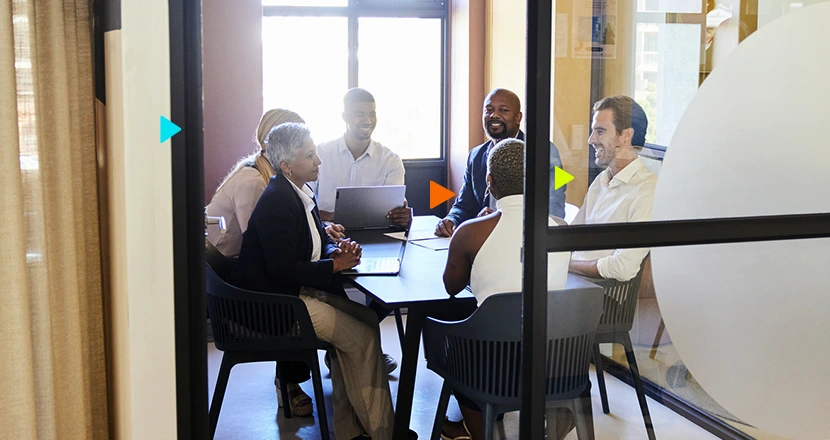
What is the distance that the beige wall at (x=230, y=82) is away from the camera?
5305 millimetres

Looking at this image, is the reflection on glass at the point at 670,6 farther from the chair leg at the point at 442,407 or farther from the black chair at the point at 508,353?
the chair leg at the point at 442,407

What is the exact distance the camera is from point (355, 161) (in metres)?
4.81

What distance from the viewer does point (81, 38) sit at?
70.3 inches

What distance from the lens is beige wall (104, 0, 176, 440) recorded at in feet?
5.27

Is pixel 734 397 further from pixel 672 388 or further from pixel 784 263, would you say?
pixel 784 263

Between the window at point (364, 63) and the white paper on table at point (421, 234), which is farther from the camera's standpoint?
the window at point (364, 63)

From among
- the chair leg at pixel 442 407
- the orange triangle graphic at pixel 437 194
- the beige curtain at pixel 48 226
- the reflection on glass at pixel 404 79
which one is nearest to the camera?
the beige curtain at pixel 48 226

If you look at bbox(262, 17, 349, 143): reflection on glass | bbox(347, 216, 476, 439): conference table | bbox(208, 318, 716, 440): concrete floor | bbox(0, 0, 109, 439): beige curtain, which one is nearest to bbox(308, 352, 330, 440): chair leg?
bbox(347, 216, 476, 439): conference table

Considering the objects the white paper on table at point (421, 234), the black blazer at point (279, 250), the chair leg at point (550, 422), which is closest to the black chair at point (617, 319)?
the chair leg at point (550, 422)

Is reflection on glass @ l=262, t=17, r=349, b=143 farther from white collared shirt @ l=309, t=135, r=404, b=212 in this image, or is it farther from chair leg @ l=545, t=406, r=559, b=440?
chair leg @ l=545, t=406, r=559, b=440

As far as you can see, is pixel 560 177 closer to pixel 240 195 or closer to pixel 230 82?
pixel 240 195

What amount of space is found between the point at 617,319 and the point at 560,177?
438 mm

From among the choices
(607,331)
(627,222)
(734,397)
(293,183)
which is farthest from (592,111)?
(293,183)

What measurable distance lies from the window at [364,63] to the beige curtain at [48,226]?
4.49 meters
